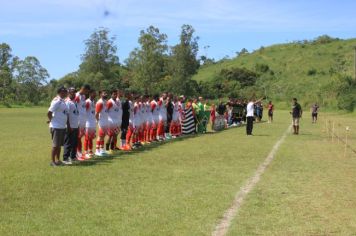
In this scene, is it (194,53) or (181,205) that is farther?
(194,53)

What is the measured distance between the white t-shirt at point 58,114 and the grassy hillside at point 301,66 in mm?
63810

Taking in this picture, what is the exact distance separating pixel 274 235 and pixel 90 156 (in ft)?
28.1

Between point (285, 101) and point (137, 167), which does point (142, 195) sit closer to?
point (137, 167)

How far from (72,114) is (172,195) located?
17.0ft

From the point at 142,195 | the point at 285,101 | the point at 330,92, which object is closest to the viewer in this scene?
the point at 142,195

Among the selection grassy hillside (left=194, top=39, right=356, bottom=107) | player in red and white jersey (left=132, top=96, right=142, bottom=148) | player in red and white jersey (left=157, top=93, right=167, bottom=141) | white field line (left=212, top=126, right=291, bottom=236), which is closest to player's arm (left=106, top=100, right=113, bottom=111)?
player in red and white jersey (left=132, top=96, right=142, bottom=148)

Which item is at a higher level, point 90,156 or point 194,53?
point 194,53

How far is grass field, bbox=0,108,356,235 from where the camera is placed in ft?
23.7

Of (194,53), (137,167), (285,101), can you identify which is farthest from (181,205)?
(194,53)

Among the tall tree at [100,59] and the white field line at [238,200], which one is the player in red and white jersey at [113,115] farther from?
the tall tree at [100,59]

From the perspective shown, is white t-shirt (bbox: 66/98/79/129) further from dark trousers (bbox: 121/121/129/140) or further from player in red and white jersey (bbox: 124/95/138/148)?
player in red and white jersey (bbox: 124/95/138/148)

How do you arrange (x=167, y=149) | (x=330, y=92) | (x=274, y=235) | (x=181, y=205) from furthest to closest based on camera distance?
(x=330, y=92), (x=167, y=149), (x=181, y=205), (x=274, y=235)

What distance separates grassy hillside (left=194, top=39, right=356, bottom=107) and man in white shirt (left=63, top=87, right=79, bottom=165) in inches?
2479

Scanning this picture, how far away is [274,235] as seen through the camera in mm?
6891
